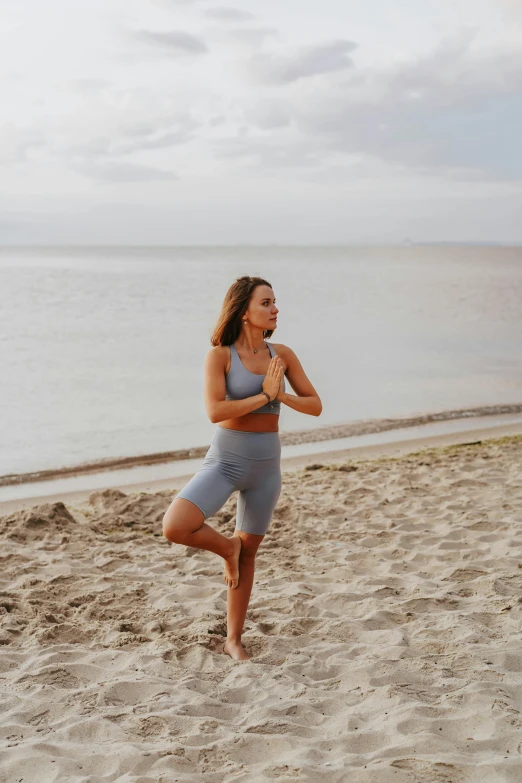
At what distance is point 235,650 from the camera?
443 cm

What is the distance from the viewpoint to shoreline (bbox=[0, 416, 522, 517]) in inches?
343

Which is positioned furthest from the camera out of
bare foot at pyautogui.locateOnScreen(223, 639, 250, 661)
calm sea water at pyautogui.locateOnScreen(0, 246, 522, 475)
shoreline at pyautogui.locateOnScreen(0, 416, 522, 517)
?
calm sea water at pyautogui.locateOnScreen(0, 246, 522, 475)

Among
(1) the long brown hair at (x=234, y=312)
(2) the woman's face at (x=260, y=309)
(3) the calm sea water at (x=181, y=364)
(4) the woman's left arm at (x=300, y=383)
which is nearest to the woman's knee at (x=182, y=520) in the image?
(4) the woman's left arm at (x=300, y=383)

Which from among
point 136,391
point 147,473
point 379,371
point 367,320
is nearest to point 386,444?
point 147,473

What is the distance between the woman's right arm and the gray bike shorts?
148 mm

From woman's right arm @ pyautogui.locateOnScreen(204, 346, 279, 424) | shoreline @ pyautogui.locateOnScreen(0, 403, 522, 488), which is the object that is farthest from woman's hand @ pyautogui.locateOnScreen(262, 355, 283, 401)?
shoreline @ pyautogui.locateOnScreen(0, 403, 522, 488)

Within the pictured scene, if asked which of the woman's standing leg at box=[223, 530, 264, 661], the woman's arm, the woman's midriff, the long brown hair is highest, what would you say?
the long brown hair

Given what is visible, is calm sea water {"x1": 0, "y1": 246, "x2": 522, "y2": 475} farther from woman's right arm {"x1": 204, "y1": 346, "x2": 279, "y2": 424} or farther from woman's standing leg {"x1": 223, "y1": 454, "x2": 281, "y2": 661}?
woman's right arm {"x1": 204, "y1": 346, "x2": 279, "y2": 424}

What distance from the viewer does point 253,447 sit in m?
4.08

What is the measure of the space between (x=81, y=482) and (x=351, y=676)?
6.28 meters

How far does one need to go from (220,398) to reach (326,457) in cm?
689

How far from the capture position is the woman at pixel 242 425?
12.9ft

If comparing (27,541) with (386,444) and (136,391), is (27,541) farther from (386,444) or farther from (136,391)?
(136,391)

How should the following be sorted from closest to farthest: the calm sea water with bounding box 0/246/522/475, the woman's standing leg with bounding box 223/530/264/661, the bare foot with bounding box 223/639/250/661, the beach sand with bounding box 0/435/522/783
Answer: the beach sand with bounding box 0/435/522/783 < the woman's standing leg with bounding box 223/530/264/661 < the bare foot with bounding box 223/639/250/661 < the calm sea water with bounding box 0/246/522/475
